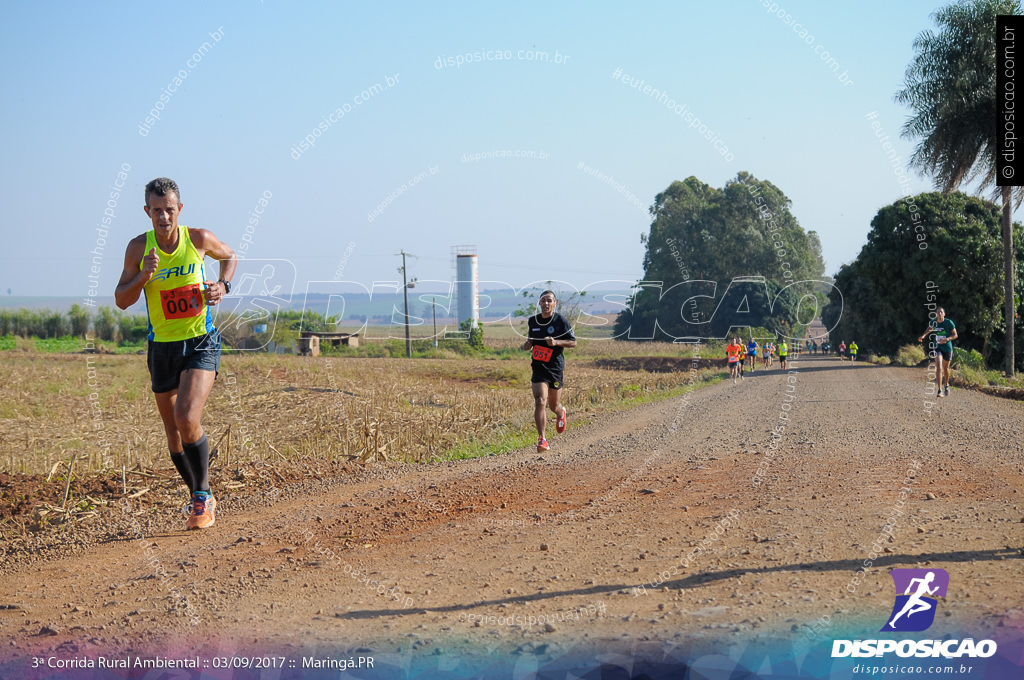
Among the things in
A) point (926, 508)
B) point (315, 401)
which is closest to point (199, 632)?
point (926, 508)

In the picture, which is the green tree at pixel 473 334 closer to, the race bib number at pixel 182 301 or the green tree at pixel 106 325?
the green tree at pixel 106 325

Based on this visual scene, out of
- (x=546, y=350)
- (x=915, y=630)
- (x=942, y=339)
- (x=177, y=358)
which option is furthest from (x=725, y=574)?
(x=942, y=339)

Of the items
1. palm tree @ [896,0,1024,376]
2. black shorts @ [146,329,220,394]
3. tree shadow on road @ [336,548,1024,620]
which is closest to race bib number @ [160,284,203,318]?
black shorts @ [146,329,220,394]

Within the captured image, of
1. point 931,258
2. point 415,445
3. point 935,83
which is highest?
point 935,83

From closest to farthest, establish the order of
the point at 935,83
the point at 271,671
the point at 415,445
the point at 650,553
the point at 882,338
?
the point at 271,671 < the point at 650,553 < the point at 415,445 < the point at 935,83 < the point at 882,338

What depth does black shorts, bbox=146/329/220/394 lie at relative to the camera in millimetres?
6143

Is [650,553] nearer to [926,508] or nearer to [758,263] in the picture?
[926,508]

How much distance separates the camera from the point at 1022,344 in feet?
116

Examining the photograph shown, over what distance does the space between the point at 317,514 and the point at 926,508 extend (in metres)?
4.99

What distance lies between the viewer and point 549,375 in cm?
1005

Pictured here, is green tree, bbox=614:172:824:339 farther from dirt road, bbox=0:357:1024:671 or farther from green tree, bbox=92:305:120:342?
dirt road, bbox=0:357:1024:671

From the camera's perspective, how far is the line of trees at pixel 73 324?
60531 mm

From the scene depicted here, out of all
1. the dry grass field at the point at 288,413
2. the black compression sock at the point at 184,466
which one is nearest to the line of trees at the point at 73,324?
the dry grass field at the point at 288,413

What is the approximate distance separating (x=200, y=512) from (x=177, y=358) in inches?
52.8
